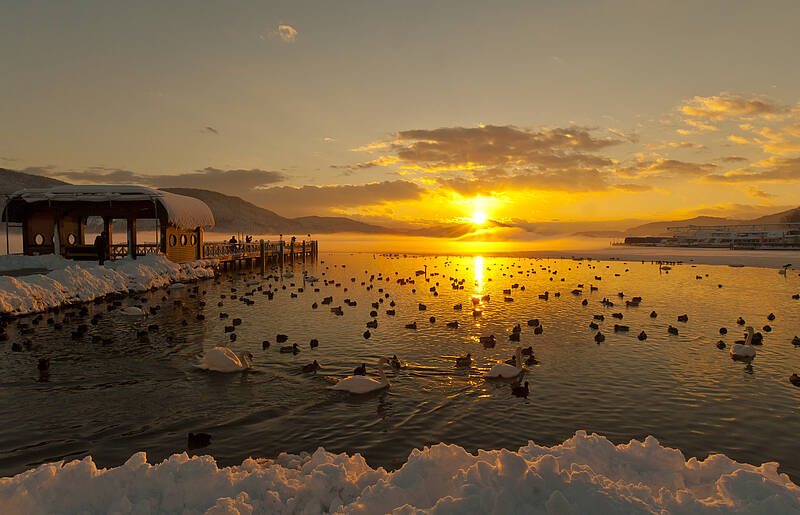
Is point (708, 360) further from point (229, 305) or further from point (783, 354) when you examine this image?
point (229, 305)

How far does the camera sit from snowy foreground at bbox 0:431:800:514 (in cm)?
→ 557

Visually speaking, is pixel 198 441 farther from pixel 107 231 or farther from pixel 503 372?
pixel 107 231

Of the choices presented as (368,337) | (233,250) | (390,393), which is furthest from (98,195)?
(390,393)

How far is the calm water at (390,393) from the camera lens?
406 inches

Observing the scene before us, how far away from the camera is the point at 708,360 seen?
17406mm

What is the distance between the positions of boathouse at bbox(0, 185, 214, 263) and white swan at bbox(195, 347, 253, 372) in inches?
1287

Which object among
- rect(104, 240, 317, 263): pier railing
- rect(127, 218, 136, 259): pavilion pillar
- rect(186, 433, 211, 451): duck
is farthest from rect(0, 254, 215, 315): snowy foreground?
rect(186, 433, 211, 451): duck

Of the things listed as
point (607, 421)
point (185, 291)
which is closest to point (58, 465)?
point (607, 421)

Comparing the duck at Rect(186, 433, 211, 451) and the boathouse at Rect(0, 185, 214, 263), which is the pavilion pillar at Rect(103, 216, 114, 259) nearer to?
the boathouse at Rect(0, 185, 214, 263)

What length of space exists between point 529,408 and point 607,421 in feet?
6.56

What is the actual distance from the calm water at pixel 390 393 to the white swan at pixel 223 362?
375mm

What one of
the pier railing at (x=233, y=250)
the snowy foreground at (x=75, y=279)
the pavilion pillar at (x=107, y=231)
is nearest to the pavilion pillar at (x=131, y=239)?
the pier railing at (x=233, y=250)

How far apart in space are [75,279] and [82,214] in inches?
687

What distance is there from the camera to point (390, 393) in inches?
530
